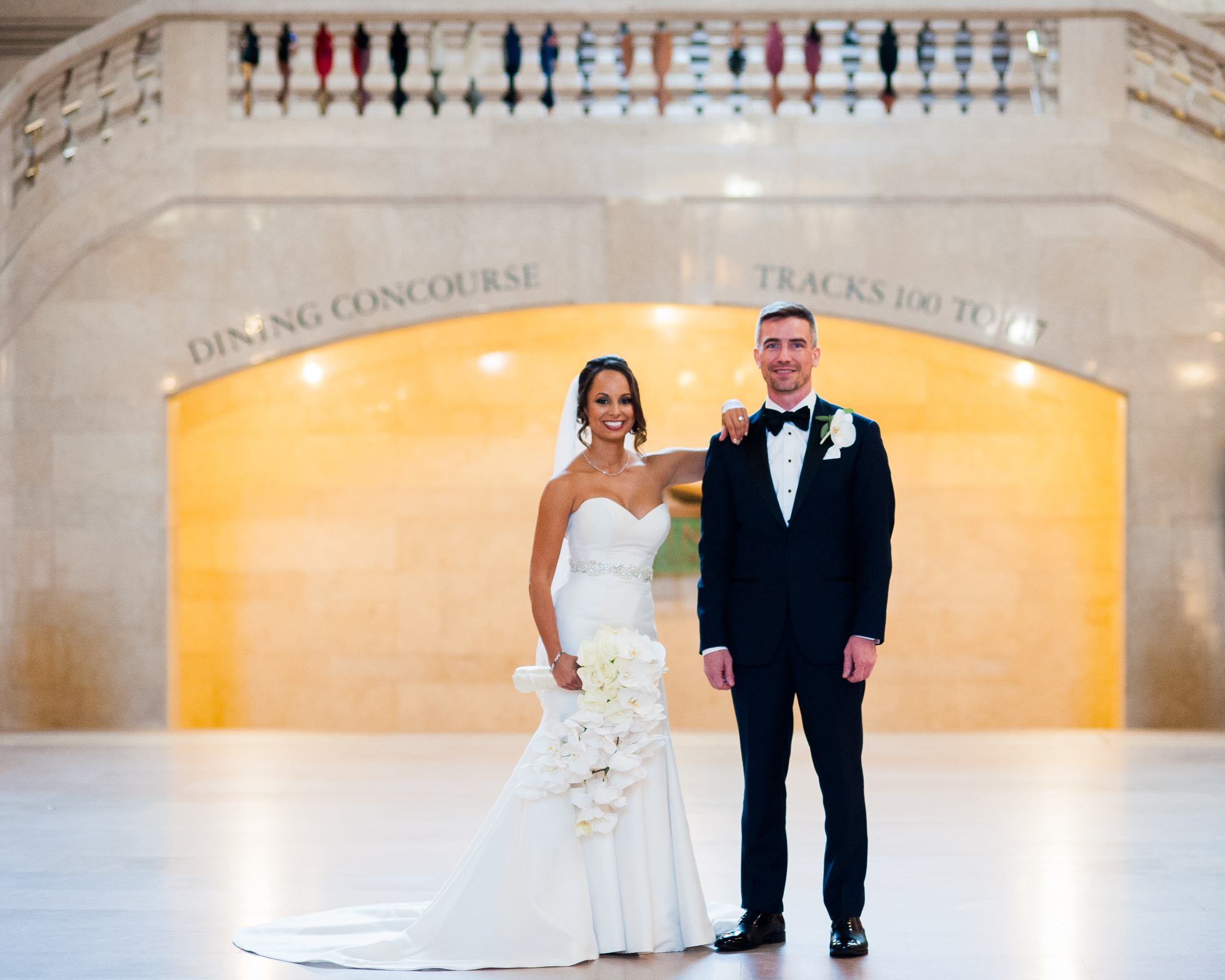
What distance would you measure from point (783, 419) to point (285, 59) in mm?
5995

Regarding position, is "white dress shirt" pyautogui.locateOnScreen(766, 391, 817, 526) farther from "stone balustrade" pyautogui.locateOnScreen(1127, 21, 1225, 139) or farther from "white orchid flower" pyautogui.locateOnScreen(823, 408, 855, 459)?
"stone balustrade" pyautogui.locateOnScreen(1127, 21, 1225, 139)

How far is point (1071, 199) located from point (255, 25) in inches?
215

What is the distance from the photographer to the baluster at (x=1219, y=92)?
335 inches

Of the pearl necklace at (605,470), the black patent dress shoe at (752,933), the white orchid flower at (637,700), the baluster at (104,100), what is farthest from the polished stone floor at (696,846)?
the baluster at (104,100)

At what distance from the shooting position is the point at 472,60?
8.75 metres

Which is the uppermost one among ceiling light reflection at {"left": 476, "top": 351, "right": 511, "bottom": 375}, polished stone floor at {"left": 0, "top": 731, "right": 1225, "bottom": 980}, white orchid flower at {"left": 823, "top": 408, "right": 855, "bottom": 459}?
ceiling light reflection at {"left": 476, "top": 351, "right": 511, "bottom": 375}

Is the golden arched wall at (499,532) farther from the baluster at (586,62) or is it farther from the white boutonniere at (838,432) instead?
the white boutonniere at (838,432)

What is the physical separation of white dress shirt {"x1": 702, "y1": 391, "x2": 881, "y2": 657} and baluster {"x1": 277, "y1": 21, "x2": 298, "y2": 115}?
18.9ft

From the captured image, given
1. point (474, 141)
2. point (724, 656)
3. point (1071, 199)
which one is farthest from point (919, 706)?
point (724, 656)

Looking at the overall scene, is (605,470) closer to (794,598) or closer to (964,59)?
(794,598)

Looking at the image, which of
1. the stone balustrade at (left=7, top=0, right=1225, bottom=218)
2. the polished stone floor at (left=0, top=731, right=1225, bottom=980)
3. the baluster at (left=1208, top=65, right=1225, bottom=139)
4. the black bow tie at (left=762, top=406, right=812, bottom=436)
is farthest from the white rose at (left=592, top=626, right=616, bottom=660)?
the baluster at (left=1208, top=65, right=1225, bottom=139)

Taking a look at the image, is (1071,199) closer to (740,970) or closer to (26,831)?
(740,970)

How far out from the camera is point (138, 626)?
8.66 m

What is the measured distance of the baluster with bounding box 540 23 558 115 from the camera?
28.6 feet
